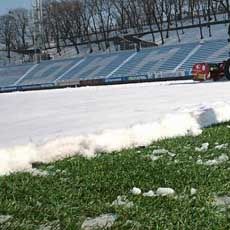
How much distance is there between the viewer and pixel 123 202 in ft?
12.9

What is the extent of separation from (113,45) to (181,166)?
198ft

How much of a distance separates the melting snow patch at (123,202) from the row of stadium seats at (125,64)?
106 ft

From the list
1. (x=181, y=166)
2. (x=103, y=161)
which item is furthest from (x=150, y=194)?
(x=103, y=161)

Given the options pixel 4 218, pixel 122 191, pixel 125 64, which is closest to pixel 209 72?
pixel 125 64

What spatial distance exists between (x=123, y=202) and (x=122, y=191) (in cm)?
30

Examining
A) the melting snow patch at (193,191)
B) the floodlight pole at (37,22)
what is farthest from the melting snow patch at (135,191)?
the floodlight pole at (37,22)

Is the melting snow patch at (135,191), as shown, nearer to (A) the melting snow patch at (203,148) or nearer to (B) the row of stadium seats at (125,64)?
(A) the melting snow patch at (203,148)

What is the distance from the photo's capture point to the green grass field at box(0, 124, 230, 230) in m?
3.53

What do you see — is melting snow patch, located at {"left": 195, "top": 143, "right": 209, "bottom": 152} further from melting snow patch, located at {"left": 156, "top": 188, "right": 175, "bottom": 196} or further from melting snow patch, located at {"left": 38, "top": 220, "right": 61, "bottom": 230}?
melting snow patch, located at {"left": 38, "top": 220, "right": 61, "bottom": 230}

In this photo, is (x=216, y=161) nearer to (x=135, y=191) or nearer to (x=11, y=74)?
(x=135, y=191)

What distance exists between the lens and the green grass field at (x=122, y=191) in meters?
3.53

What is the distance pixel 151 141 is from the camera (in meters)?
6.81

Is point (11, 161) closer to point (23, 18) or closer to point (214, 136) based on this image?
point (214, 136)

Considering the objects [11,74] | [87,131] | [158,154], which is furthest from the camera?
[11,74]
